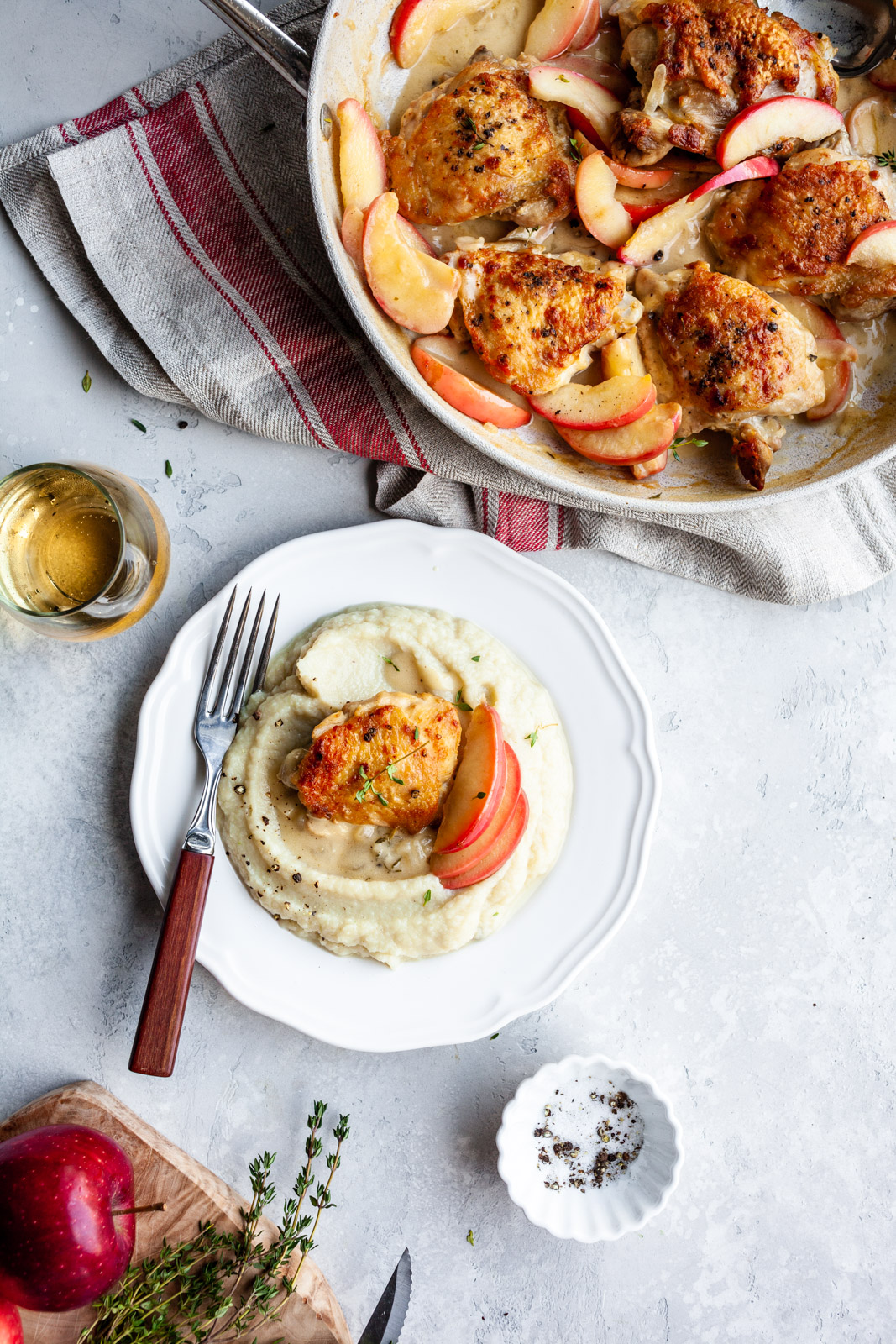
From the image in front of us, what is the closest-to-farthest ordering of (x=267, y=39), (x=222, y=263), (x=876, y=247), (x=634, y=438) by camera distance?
(x=267, y=39), (x=876, y=247), (x=634, y=438), (x=222, y=263)

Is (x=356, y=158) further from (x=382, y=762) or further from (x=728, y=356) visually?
(x=382, y=762)

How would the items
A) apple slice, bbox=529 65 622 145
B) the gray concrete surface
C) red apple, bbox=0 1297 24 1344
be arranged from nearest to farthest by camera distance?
red apple, bbox=0 1297 24 1344 → apple slice, bbox=529 65 622 145 → the gray concrete surface

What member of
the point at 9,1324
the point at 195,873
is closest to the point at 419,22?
the point at 195,873

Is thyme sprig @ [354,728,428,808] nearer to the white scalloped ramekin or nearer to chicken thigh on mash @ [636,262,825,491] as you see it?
the white scalloped ramekin

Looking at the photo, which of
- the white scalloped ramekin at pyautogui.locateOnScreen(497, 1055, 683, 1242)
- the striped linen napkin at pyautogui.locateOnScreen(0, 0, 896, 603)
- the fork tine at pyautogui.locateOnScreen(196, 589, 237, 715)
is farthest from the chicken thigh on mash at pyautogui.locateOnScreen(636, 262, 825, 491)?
the white scalloped ramekin at pyautogui.locateOnScreen(497, 1055, 683, 1242)

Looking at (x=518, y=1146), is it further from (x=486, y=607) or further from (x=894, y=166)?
(x=894, y=166)

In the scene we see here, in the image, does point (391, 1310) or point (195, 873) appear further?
point (391, 1310)

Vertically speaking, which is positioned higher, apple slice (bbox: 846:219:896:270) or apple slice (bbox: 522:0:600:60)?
apple slice (bbox: 522:0:600:60)

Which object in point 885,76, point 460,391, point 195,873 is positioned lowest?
point 195,873

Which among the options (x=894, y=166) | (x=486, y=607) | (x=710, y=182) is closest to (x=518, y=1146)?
(x=486, y=607)
